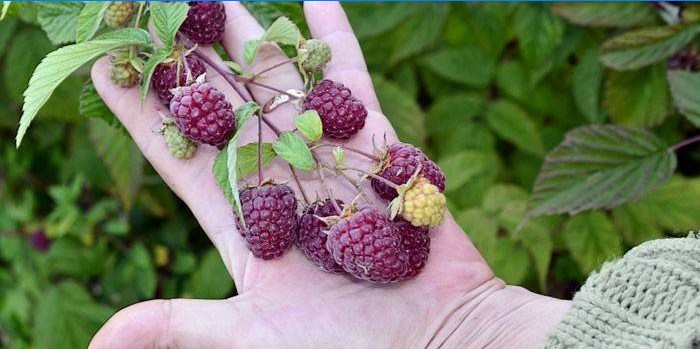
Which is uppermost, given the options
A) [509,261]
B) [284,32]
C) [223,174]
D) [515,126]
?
[284,32]

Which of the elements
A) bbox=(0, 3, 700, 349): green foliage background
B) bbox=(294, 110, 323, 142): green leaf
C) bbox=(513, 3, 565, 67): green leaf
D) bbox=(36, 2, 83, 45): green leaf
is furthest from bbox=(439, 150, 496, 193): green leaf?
bbox=(36, 2, 83, 45): green leaf

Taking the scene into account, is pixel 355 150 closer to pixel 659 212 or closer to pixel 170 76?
pixel 170 76

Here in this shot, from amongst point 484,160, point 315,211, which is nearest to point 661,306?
point 315,211

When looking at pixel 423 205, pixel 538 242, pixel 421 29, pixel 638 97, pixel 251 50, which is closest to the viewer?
pixel 423 205

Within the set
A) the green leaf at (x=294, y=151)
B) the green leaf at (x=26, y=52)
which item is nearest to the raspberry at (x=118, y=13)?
the green leaf at (x=294, y=151)

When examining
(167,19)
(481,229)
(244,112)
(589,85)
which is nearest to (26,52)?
(167,19)

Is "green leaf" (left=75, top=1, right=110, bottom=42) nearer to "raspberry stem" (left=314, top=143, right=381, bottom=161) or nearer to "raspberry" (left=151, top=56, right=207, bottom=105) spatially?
"raspberry" (left=151, top=56, right=207, bottom=105)
